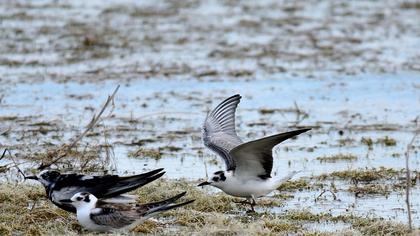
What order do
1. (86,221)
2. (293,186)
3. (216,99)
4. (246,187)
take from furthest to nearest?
(216,99) < (293,186) < (246,187) < (86,221)

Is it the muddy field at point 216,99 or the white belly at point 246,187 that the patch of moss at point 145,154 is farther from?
the white belly at point 246,187

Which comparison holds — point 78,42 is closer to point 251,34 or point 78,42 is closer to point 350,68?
point 251,34

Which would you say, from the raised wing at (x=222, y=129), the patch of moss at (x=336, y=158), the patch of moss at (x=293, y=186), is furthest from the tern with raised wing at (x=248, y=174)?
the patch of moss at (x=336, y=158)

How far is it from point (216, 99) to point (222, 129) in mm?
5423

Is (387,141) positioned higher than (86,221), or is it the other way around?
(86,221)

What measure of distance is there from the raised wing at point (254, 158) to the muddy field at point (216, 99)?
1.34ft

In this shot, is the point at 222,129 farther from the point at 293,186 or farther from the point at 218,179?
the point at 218,179

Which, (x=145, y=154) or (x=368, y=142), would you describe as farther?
(x=368, y=142)

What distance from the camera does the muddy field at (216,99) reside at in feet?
32.2

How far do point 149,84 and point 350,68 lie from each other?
4.00 metres

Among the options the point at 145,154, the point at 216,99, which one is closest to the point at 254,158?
the point at 145,154

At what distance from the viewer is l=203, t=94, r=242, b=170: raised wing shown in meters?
10.6

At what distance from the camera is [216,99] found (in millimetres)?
16578

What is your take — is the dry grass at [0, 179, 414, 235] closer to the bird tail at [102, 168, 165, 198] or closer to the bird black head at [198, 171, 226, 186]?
the bird black head at [198, 171, 226, 186]
